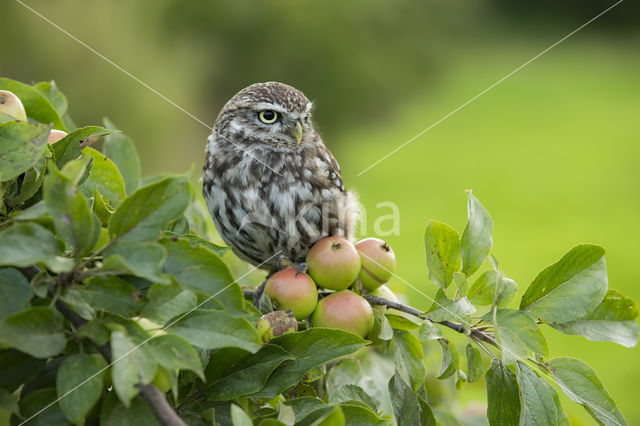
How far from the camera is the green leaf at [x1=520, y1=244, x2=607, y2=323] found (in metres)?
1.09

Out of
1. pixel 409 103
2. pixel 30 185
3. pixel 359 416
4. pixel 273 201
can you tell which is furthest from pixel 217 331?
pixel 409 103

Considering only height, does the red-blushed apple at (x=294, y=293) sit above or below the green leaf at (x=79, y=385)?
below

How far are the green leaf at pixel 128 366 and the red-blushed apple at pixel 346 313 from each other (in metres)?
0.58

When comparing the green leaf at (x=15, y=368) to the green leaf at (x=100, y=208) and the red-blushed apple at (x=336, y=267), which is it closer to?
the green leaf at (x=100, y=208)

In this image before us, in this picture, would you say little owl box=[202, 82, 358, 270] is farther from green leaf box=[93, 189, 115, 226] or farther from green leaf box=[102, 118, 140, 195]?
green leaf box=[93, 189, 115, 226]

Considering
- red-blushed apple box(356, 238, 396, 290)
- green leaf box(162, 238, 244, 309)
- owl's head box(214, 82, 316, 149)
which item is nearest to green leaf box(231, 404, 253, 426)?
green leaf box(162, 238, 244, 309)

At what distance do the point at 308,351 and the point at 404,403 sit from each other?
0.28m

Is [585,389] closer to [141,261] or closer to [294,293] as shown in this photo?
[294,293]

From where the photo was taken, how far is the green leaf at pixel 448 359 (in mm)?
1112

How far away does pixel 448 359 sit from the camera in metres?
1.11

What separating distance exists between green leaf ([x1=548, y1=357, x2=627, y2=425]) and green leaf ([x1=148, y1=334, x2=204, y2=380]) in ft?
2.12

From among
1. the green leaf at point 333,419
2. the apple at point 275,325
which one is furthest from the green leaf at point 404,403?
the green leaf at point 333,419

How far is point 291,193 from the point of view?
2.07 metres

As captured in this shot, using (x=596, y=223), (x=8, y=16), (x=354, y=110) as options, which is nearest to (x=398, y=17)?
(x=354, y=110)
